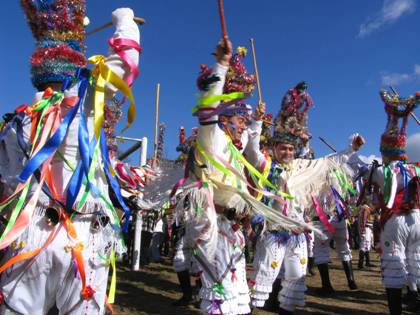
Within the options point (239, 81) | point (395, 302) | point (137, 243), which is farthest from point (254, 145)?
point (137, 243)

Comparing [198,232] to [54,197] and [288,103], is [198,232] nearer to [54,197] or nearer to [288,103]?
[54,197]

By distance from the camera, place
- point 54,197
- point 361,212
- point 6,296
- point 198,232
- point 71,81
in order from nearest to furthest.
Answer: point 6,296
point 54,197
point 71,81
point 198,232
point 361,212

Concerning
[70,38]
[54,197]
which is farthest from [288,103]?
[54,197]

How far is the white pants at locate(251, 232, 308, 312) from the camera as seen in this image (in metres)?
3.86

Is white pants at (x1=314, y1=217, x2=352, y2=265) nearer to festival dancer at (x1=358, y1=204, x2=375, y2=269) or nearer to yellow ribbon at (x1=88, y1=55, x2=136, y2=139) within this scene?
festival dancer at (x1=358, y1=204, x2=375, y2=269)

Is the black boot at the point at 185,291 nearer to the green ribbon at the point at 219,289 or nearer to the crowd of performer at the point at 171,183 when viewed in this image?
the crowd of performer at the point at 171,183

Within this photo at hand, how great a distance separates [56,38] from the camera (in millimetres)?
2303

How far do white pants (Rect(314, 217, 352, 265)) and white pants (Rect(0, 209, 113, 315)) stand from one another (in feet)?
14.8

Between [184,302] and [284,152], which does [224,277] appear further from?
[184,302]

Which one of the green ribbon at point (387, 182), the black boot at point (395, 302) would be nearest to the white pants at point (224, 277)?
the black boot at point (395, 302)

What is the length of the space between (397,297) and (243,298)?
229 centimetres

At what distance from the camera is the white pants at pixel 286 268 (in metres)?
3.86

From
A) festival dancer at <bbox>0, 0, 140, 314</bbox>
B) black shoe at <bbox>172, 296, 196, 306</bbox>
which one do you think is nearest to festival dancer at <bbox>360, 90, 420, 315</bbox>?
black shoe at <bbox>172, 296, 196, 306</bbox>

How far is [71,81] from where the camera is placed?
2.26 meters
